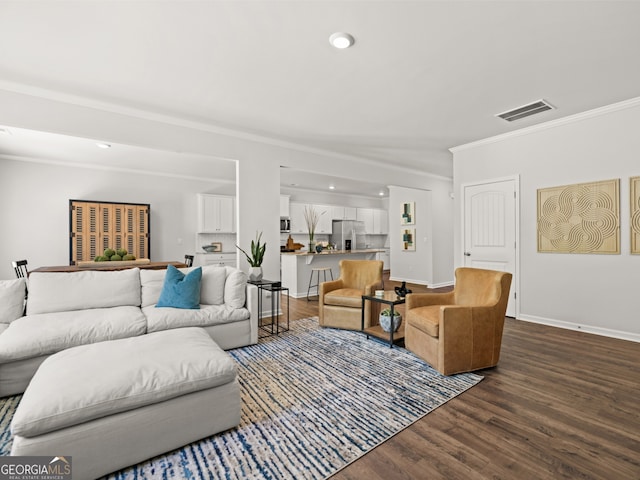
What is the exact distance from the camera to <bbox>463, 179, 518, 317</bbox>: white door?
4.69 metres

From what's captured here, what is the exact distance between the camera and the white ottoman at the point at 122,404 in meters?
1.51

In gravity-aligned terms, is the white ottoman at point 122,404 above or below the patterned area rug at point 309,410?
above

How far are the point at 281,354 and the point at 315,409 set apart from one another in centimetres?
111

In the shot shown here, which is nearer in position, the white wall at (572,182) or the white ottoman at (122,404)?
the white ottoman at (122,404)

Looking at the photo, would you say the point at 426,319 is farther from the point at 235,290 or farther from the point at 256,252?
the point at 256,252

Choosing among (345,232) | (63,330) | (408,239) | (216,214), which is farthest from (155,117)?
(345,232)

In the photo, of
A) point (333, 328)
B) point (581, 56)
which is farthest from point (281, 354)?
point (581, 56)

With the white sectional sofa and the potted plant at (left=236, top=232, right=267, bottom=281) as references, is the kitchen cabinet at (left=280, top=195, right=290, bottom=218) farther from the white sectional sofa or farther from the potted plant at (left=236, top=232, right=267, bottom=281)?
the white sectional sofa

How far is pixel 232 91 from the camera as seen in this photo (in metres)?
3.34

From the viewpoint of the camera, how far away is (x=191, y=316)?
3.15 meters

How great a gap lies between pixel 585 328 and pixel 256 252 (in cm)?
431

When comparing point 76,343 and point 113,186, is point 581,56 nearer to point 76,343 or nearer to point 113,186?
point 76,343

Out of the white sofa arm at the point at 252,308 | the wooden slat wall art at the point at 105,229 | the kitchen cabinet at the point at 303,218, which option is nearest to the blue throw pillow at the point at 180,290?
the white sofa arm at the point at 252,308

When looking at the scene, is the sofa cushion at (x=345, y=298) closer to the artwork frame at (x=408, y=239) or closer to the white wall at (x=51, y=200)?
the artwork frame at (x=408, y=239)
